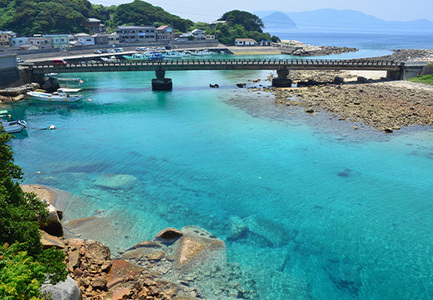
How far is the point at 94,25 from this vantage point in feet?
417

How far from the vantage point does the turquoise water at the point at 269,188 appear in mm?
15148

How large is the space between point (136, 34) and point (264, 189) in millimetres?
113601

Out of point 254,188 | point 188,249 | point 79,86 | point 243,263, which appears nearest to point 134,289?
point 188,249

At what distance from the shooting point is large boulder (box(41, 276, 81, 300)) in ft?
30.8

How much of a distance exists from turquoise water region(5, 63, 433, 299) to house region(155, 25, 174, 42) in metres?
92.6

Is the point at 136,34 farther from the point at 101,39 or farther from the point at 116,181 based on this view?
the point at 116,181

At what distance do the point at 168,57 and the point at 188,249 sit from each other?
91.0 meters

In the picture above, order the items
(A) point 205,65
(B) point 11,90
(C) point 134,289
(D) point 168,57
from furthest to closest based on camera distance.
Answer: (D) point 168,57
(A) point 205,65
(B) point 11,90
(C) point 134,289

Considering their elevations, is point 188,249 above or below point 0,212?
below

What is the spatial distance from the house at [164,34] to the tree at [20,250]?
120 m

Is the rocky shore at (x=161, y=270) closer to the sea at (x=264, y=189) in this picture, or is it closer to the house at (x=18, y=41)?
the sea at (x=264, y=189)

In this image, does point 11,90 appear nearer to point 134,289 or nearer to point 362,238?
point 134,289

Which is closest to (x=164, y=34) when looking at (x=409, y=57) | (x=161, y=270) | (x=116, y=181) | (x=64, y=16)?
(x=64, y=16)

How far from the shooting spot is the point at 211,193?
856 inches
